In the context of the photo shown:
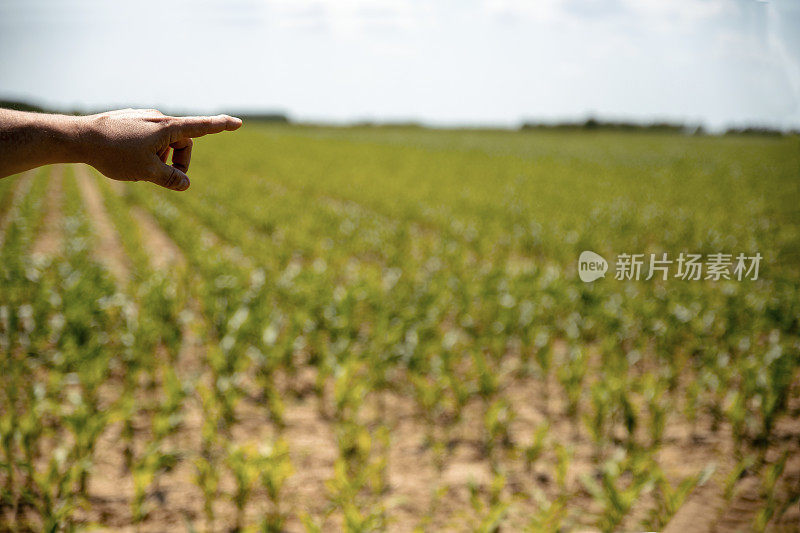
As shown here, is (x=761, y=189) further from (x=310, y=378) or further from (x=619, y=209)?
(x=310, y=378)

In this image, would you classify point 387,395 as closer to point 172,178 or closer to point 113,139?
point 172,178

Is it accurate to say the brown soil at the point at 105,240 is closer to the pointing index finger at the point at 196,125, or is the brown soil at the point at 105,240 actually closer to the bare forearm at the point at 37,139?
the bare forearm at the point at 37,139

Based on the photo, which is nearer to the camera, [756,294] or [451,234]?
[756,294]

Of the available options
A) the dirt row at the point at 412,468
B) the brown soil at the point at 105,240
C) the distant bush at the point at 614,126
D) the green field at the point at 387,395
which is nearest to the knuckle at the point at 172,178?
the green field at the point at 387,395

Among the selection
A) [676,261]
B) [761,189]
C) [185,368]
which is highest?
[761,189]

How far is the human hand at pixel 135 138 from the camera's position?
65.6 inches

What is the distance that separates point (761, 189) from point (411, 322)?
59.8 feet

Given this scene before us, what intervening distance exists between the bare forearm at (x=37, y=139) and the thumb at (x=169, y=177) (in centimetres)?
25

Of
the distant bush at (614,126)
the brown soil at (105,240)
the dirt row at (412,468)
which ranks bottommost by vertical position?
the dirt row at (412,468)

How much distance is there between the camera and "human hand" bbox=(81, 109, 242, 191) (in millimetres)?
1667

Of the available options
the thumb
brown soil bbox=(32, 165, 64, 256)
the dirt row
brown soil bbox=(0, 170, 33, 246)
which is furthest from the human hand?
brown soil bbox=(0, 170, 33, 246)

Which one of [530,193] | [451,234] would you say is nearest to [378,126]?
[530,193]

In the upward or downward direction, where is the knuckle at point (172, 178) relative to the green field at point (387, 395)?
upward

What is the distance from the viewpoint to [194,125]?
1.69m
